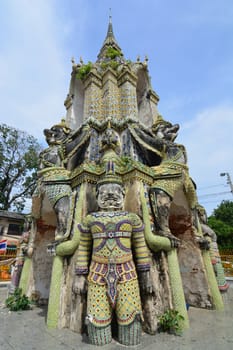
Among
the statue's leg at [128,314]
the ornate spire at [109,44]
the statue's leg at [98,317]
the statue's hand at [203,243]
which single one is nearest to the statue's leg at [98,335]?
the statue's leg at [98,317]

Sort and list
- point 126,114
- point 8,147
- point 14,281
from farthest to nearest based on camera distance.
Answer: point 8,147
point 126,114
point 14,281

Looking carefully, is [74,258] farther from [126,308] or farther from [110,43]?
[110,43]

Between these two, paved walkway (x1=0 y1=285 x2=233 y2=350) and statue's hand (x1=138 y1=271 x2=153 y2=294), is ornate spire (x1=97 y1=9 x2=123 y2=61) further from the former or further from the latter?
paved walkway (x1=0 y1=285 x2=233 y2=350)

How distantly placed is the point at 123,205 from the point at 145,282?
1.39 m

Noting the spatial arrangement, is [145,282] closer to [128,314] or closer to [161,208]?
[128,314]

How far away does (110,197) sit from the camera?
3.61m

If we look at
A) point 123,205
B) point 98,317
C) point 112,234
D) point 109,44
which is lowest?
point 98,317

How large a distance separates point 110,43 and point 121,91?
5.70 metres

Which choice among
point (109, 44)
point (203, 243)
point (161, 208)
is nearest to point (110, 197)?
point (161, 208)

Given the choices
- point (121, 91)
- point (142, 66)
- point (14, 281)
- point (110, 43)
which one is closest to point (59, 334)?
point (14, 281)

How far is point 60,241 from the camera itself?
4.05 m

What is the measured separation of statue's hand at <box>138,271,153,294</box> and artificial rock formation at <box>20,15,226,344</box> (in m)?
0.05

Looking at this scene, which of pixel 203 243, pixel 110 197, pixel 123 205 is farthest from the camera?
pixel 203 243

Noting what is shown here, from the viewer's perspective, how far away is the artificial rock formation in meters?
3.54
